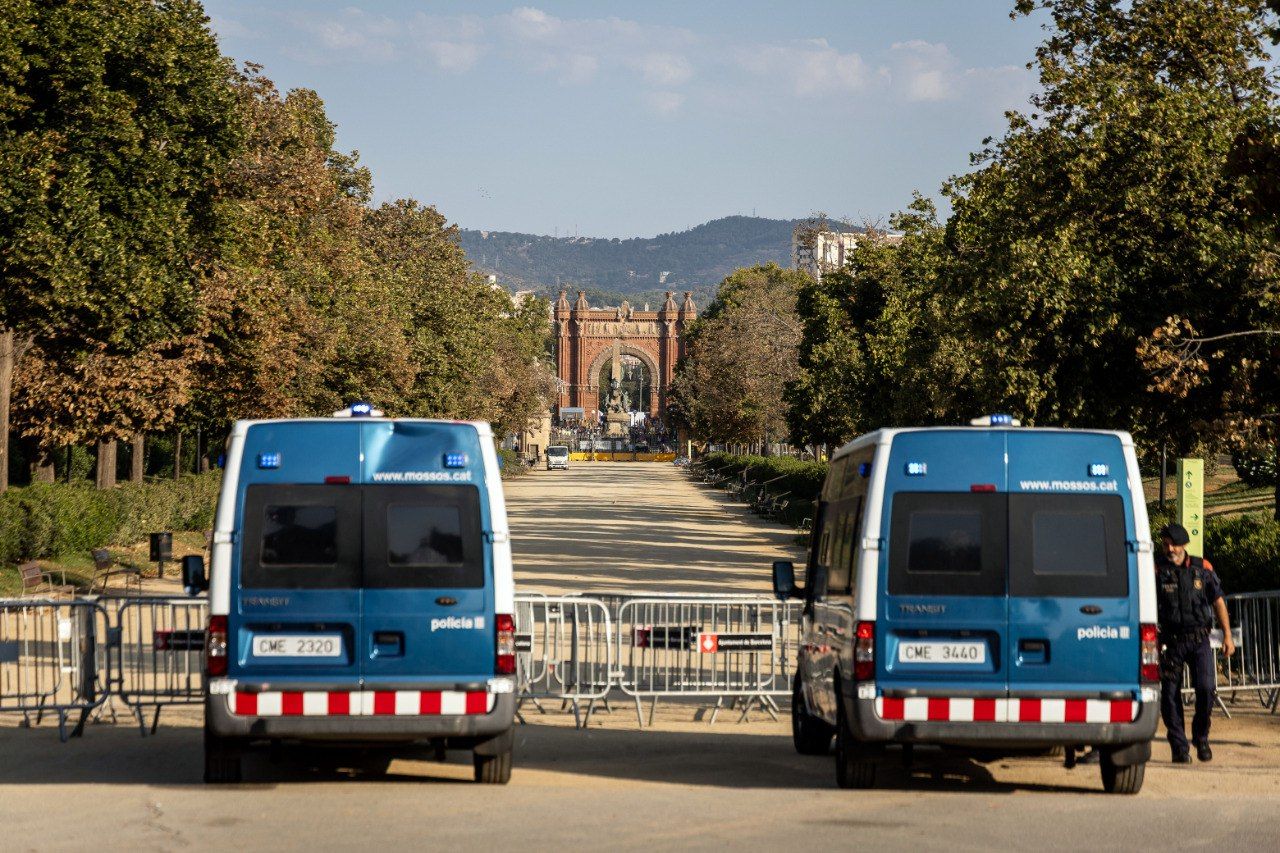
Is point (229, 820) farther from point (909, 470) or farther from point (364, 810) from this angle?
point (909, 470)

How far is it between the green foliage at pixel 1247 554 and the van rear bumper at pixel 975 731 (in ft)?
23.7

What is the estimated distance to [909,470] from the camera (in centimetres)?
999

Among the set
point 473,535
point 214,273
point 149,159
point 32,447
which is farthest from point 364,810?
point 32,447

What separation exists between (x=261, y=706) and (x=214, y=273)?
25401 mm

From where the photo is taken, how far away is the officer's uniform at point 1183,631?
11688 millimetres

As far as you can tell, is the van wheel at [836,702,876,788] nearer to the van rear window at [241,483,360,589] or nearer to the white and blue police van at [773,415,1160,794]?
the white and blue police van at [773,415,1160,794]

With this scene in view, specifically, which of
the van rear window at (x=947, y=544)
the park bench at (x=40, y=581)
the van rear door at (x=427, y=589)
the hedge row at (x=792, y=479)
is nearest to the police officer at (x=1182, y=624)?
the van rear window at (x=947, y=544)

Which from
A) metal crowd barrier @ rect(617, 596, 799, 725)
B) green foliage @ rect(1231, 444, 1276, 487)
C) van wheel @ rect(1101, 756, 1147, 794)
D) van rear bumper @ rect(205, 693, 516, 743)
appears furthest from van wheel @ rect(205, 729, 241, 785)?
green foliage @ rect(1231, 444, 1276, 487)

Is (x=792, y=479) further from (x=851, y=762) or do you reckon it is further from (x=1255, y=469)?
(x=851, y=762)

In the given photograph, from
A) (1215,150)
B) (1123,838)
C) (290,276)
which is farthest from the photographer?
(290,276)

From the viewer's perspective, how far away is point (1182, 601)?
11680 millimetres

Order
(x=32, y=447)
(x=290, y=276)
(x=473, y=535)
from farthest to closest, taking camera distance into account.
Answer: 1. (x=290, y=276)
2. (x=32, y=447)
3. (x=473, y=535)

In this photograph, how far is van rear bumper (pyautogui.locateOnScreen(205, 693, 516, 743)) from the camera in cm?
999

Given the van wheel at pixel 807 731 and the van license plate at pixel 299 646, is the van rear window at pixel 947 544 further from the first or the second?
the van license plate at pixel 299 646
